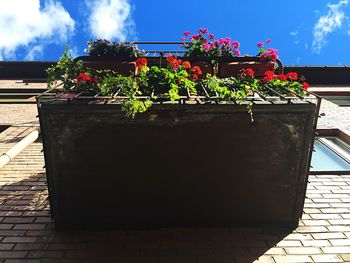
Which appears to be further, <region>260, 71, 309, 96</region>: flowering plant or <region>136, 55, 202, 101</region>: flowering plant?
<region>260, 71, 309, 96</region>: flowering plant

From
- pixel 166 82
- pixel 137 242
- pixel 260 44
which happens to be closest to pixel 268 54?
pixel 260 44

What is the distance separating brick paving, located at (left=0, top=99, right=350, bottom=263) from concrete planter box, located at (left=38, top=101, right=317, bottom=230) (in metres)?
0.17

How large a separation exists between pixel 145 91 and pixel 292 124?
76.7 inches

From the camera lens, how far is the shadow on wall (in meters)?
4.25

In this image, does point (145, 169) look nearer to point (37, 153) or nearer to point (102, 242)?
point (102, 242)

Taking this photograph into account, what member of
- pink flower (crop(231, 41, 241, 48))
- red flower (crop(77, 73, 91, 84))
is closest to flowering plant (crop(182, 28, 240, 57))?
pink flower (crop(231, 41, 241, 48))

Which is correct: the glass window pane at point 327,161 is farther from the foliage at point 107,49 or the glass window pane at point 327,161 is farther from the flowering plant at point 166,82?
the foliage at point 107,49

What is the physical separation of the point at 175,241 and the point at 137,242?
0.50 meters

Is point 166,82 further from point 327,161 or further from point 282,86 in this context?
point 327,161

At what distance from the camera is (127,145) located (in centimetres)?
430

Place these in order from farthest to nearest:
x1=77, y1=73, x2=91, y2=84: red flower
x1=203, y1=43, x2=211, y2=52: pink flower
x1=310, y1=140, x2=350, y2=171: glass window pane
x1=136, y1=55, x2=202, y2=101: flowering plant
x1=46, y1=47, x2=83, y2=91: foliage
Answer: x1=310, y1=140, x2=350, y2=171: glass window pane → x1=203, y1=43, x2=211, y2=52: pink flower → x1=46, y1=47, x2=83, y2=91: foliage → x1=77, y1=73, x2=91, y2=84: red flower → x1=136, y1=55, x2=202, y2=101: flowering plant

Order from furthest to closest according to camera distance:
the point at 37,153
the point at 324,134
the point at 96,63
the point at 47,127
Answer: the point at 324,134 → the point at 37,153 → the point at 96,63 → the point at 47,127

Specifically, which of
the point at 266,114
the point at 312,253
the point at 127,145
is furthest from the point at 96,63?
the point at 312,253

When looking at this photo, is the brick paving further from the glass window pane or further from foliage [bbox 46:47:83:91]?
foliage [bbox 46:47:83:91]
